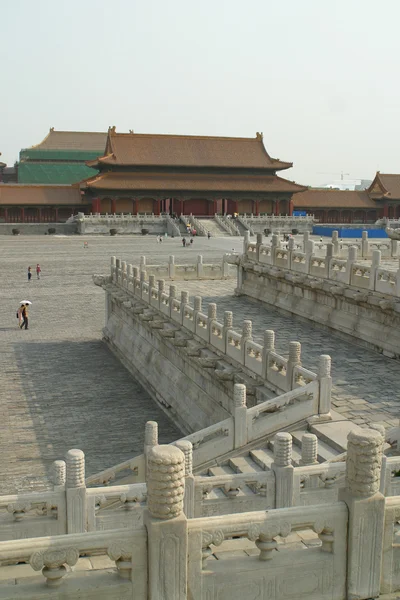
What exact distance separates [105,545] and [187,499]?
3409mm

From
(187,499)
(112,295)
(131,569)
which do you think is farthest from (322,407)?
(112,295)

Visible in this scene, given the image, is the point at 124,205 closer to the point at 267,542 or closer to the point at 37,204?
the point at 37,204

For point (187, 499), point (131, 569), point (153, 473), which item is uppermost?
point (153, 473)

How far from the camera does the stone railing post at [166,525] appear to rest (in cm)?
580

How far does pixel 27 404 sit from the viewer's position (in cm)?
1966

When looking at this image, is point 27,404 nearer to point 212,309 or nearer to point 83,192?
point 212,309

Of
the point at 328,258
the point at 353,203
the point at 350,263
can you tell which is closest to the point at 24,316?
the point at 328,258

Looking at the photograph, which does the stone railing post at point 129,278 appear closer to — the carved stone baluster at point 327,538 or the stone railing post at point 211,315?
the stone railing post at point 211,315

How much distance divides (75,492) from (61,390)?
12.2 metres

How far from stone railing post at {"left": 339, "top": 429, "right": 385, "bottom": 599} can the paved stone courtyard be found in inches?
222

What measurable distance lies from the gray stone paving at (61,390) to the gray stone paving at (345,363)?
3.95 metres

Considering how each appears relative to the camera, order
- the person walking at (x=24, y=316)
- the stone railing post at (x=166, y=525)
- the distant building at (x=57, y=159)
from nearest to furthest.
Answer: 1. the stone railing post at (x=166, y=525)
2. the person walking at (x=24, y=316)
3. the distant building at (x=57, y=159)

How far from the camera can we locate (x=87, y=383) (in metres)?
22.2

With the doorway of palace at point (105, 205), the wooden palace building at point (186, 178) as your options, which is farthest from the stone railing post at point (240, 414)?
the doorway of palace at point (105, 205)
